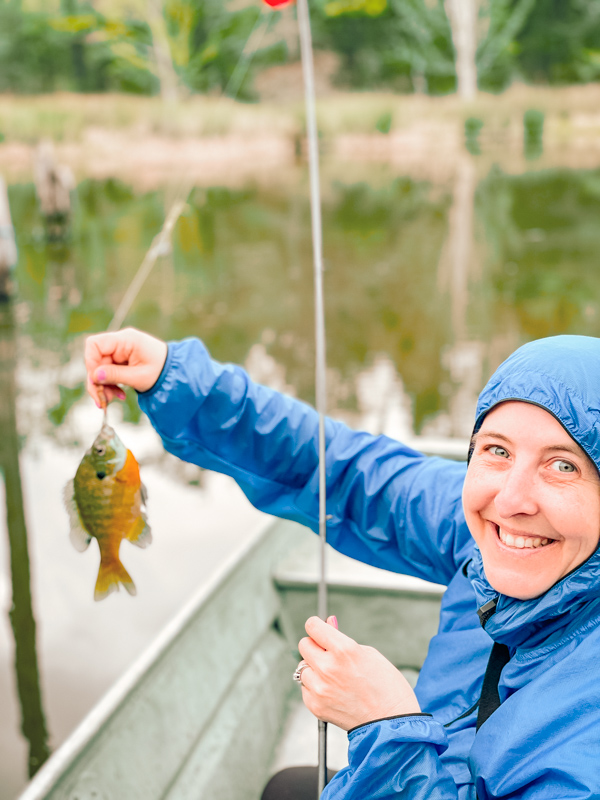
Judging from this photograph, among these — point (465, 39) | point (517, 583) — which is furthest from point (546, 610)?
point (465, 39)

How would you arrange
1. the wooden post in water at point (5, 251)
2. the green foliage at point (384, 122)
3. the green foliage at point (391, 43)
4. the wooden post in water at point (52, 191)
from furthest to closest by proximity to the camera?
1. the green foliage at point (391, 43)
2. the green foliage at point (384, 122)
3. the wooden post in water at point (52, 191)
4. the wooden post in water at point (5, 251)

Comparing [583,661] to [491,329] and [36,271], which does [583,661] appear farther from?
[36,271]

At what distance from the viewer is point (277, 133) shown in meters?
26.2

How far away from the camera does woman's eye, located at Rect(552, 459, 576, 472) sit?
117 centimetres

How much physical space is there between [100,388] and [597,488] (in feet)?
3.20

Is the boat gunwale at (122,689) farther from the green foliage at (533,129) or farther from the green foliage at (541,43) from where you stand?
the green foliage at (541,43)

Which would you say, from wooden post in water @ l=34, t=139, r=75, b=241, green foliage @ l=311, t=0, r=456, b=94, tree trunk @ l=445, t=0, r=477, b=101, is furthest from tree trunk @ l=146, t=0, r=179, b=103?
wooden post in water @ l=34, t=139, r=75, b=241

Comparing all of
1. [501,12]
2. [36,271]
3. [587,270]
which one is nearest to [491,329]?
[587,270]

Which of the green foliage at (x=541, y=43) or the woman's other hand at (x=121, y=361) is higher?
the green foliage at (x=541, y=43)

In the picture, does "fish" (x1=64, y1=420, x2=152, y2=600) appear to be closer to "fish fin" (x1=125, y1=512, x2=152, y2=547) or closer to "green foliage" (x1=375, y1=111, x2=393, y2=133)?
"fish fin" (x1=125, y1=512, x2=152, y2=547)

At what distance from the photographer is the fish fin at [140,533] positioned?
151 centimetres

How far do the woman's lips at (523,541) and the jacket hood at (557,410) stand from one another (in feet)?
0.20

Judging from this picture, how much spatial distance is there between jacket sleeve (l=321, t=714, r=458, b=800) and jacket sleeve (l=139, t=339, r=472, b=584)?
60 cm

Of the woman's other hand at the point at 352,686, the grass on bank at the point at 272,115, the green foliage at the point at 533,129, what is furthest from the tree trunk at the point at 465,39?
the woman's other hand at the point at 352,686
